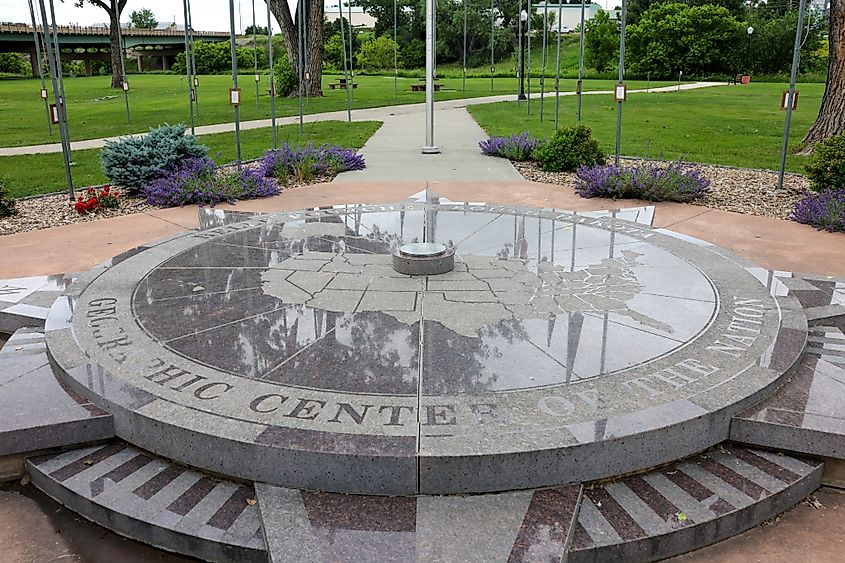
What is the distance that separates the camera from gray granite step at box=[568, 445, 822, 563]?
10.2 ft

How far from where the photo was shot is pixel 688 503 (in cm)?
329

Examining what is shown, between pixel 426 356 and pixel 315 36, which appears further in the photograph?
pixel 315 36

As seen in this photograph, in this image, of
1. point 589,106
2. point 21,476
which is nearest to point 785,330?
point 21,476

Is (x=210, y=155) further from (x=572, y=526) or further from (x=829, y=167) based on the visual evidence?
(x=572, y=526)

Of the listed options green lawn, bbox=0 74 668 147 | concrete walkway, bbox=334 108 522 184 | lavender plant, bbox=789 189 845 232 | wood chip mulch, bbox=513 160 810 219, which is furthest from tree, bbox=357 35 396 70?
lavender plant, bbox=789 189 845 232

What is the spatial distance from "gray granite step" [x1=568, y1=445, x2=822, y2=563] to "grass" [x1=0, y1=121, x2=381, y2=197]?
36.4ft

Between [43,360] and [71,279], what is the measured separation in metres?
1.85

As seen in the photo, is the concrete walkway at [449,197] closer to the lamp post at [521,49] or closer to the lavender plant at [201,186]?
the lavender plant at [201,186]

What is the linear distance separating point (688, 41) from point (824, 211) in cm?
5138

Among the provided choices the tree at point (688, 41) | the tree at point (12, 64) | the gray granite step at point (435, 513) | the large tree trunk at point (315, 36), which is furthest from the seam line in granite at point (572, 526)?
the tree at point (12, 64)

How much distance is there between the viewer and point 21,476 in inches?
148

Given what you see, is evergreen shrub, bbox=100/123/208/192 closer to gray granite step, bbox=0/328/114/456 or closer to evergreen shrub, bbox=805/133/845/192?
gray granite step, bbox=0/328/114/456

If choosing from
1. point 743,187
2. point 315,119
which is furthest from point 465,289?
point 315,119

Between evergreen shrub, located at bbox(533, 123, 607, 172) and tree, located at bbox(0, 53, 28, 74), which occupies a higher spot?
tree, located at bbox(0, 53, 28, 74)
